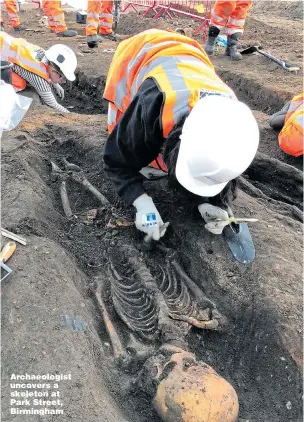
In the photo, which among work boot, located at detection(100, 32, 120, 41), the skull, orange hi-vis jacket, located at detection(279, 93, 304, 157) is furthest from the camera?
work boot, located at detection(100, 32, 120, 41)

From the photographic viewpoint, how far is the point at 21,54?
5.20 metres

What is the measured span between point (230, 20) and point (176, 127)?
610cm

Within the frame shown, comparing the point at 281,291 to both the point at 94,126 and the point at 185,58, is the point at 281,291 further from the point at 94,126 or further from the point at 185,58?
the point at 94,126

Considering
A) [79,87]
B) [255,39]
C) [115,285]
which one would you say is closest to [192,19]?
[255,39]

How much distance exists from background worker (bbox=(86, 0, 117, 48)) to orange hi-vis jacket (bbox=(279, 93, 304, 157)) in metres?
5.46

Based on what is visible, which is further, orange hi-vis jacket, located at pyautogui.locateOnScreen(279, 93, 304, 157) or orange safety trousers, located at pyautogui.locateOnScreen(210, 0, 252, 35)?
orange safety trousers, located at pyautogui.locateOnScreen(210, 0, 252, 35)

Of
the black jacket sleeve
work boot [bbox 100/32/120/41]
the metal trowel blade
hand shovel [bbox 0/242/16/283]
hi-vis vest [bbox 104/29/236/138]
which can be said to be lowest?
work boot [bbox 100/32/120/41]

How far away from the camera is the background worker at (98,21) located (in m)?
8.82

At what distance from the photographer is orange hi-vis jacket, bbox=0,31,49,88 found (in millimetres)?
5188

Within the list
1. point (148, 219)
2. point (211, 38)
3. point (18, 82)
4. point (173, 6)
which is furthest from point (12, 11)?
point (148, 219)

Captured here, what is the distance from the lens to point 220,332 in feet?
9.04

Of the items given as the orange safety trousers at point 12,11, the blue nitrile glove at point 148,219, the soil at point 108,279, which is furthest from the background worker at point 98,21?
the blue nitrile glove at point 148,219

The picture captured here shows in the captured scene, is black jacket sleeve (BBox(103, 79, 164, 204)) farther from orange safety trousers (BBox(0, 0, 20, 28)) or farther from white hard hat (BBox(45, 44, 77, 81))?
orange safety trousers (BBox(0, 0, 20, 28))

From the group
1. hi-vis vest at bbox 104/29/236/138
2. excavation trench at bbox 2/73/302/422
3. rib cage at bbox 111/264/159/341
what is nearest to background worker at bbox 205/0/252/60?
excavation trench at bbox 2/73/302/422
